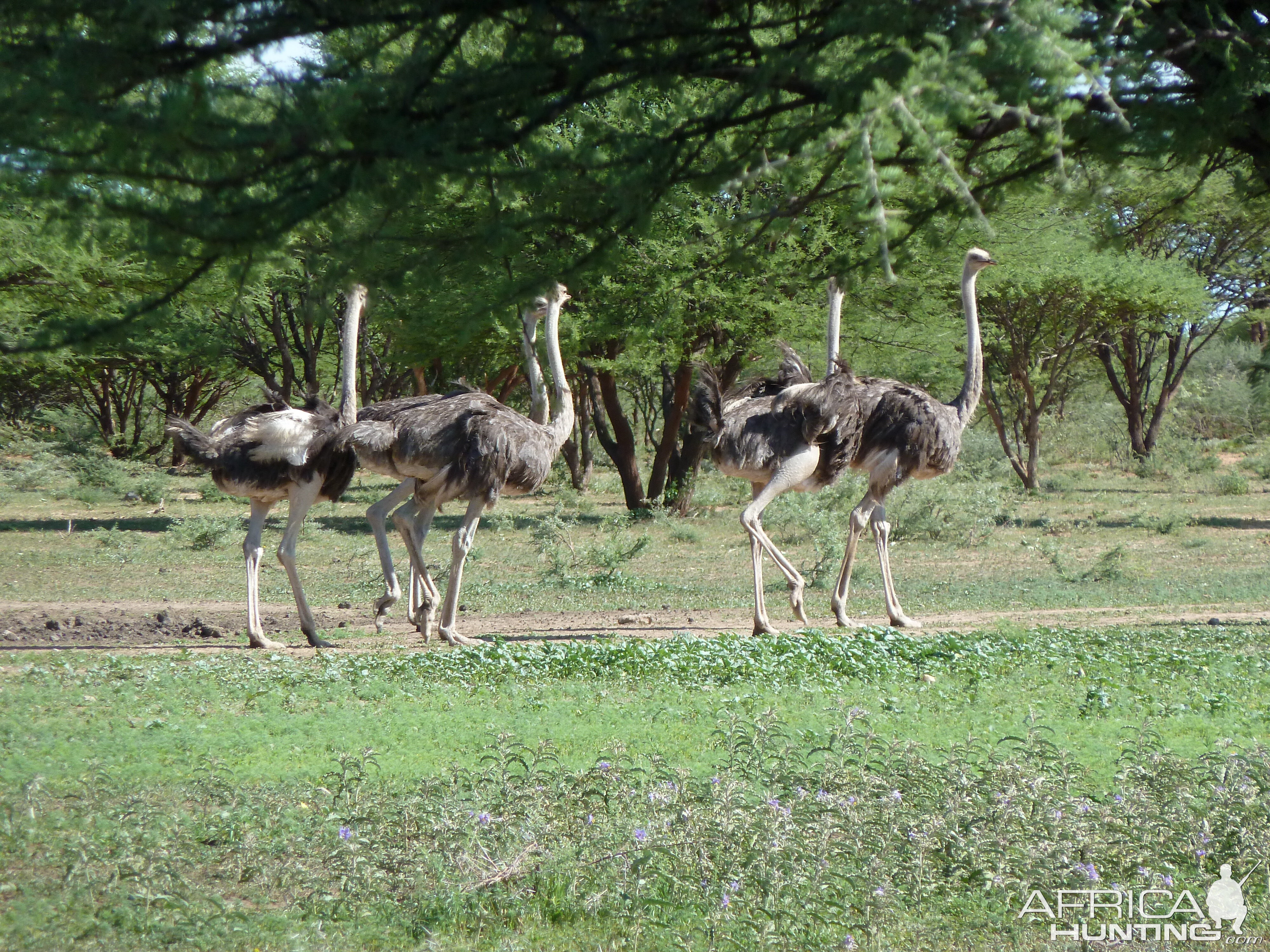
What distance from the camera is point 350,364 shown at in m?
11.5

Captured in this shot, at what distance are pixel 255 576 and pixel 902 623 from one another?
18.7 ft

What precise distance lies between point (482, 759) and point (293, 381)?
25.4 metres

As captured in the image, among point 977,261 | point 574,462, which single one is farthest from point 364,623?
point 574,462

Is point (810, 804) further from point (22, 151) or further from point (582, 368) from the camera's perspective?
point (582, 368)

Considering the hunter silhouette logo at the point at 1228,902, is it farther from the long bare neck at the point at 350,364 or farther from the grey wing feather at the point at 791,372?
the grey wing feather at the point at 791,372

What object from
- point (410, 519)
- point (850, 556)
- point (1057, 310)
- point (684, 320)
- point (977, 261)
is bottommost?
point (850, 556)

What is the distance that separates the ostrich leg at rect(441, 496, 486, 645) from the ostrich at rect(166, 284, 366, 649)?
0.95 metres

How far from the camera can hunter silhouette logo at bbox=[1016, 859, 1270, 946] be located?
4.55 m

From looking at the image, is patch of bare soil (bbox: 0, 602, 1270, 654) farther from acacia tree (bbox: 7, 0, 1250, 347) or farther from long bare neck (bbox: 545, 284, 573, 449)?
acacia tree (bbox: 7, 0, 1250, 347)

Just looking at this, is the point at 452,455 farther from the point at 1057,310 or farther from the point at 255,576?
the point at 1057,310

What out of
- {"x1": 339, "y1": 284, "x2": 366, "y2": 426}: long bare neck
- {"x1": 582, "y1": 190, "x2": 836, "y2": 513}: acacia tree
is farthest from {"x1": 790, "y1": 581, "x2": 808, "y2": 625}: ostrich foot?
{"x1": 339, "y1": 284, "x2": 366, "y2": 426}: long bare neck

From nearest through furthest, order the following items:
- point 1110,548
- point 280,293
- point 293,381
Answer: point 1110,548 < point 280,293 < point 293,381

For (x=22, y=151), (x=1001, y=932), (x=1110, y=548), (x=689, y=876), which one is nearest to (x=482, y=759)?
(x=689, y=876)

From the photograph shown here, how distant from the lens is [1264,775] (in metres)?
5.55
